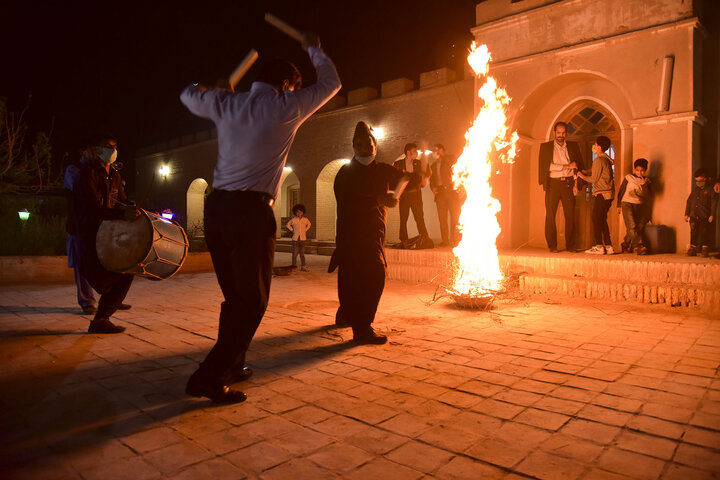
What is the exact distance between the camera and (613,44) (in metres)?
8.91

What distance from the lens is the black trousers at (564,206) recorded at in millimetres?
8984

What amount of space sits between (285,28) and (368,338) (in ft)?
9.37

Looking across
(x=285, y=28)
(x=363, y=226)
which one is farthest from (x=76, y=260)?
(x=285, y=28)

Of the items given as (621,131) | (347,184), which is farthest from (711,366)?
(621,131)

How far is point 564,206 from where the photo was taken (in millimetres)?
9047

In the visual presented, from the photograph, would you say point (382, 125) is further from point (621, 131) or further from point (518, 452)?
point (518, 452)

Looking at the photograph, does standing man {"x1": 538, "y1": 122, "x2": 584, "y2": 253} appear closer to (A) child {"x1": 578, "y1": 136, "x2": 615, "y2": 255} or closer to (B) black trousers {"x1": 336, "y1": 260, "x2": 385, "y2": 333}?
(A) child {"x1": 578, "y1": 136, "x2": 615, "y2": 255}

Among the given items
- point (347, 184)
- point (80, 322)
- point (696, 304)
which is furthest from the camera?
point (696, 304)

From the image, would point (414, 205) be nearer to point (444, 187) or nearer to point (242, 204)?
point (444, 187)

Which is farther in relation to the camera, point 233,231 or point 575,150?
point 575,150

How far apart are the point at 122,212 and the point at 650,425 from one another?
454cm

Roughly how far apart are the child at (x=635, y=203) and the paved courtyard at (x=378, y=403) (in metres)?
2.88

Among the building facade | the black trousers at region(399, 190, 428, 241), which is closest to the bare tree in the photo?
the building facade

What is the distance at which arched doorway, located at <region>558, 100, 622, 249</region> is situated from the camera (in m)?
10.00
